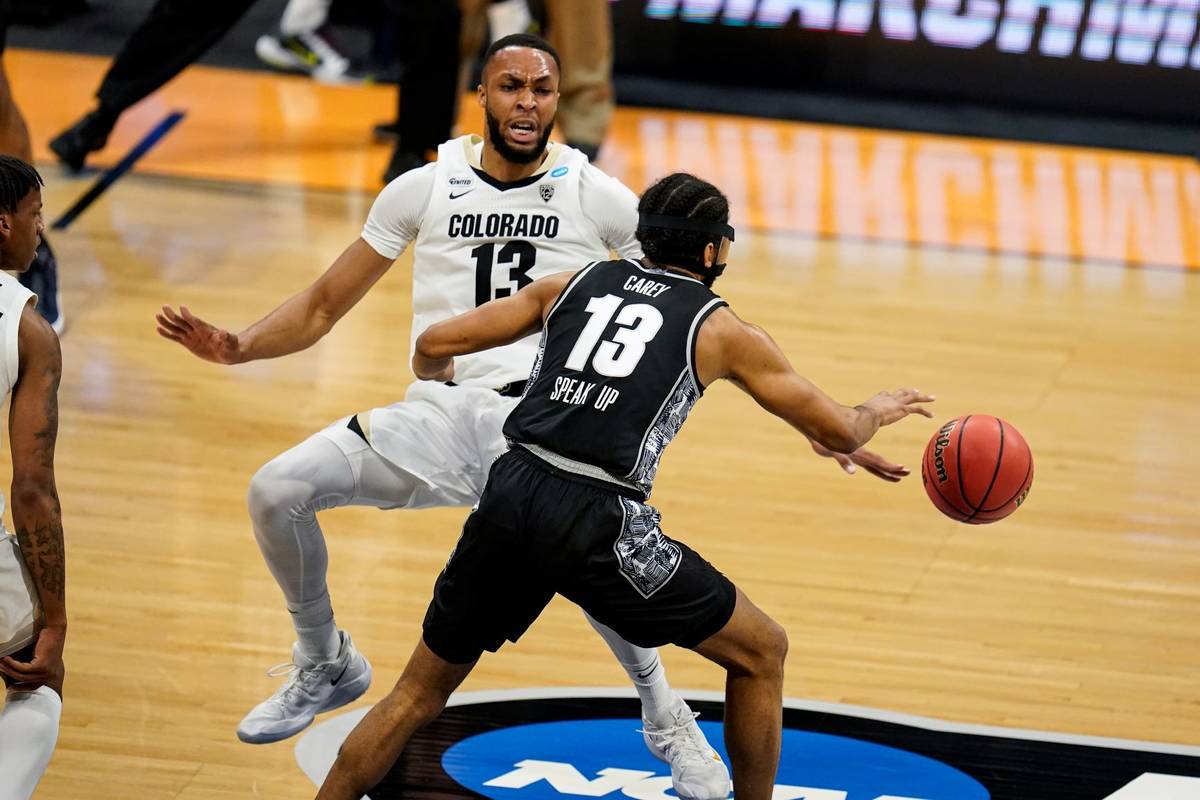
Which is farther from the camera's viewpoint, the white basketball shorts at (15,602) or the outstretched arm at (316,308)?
the outstretched arm at (316,308)

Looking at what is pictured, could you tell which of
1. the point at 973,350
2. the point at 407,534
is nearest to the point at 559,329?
the point at 407,534

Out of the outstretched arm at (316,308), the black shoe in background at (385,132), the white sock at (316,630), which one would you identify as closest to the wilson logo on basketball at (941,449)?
the outstretched arm at (316,308)

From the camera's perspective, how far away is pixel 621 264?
4.57m

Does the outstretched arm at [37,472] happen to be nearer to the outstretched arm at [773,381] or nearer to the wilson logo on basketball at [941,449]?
the outstretched arm at [773,381]

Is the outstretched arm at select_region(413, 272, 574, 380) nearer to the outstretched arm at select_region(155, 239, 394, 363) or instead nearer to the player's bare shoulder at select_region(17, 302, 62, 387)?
the outstretched arm at select_region(155, 239, 394, 363)

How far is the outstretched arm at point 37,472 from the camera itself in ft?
13.3

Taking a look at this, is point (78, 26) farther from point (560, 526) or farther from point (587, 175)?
point (560, 526)

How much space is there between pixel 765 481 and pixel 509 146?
2460 millimetres

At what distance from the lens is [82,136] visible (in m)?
10.4

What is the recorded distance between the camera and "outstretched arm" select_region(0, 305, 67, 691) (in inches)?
159

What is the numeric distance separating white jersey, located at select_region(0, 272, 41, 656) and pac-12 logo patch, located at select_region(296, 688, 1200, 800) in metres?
1.26

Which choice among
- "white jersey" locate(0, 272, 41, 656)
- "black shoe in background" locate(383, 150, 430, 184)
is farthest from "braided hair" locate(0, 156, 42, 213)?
"black shoe in background" locate(383, 150, 430, 184)

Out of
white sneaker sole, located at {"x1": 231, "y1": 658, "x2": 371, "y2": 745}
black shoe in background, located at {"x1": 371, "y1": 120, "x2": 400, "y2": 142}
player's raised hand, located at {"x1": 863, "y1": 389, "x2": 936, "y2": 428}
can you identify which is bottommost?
white sneaker sole, located at {"x1": 231, "y1": 658, "x2": 371, "y2": 745}

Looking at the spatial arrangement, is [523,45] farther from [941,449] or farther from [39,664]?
[39,664]
